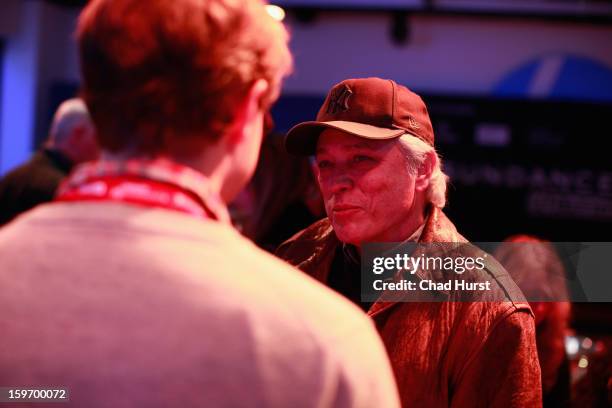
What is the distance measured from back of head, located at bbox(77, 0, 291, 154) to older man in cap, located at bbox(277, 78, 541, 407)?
3.03ft

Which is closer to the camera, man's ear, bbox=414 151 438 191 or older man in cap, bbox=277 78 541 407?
older man in cap, bbox=277 78 541 407

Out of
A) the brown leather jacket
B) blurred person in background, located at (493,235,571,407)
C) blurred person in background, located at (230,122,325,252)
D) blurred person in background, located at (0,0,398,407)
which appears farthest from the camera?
blurred person in background, located at (230,122,325,252)

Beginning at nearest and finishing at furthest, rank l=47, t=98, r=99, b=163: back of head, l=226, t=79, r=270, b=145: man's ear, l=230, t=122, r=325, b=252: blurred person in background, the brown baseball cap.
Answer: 1. l=226, t=79, r=270, b=145: man's ear
2. the brown baseball cap
3. l=230, t=122, r=325, b=252: blurred person in background
4. l=47, t=98, r=99, b=163: back of head

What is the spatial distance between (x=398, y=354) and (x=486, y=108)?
514cm

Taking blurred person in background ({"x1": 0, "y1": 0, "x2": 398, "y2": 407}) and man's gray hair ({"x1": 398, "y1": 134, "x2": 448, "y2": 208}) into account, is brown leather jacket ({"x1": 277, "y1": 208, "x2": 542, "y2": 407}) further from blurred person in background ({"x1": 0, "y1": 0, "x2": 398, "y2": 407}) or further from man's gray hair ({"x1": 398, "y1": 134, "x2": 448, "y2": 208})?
blurred person in background ({"x1": 0, "y1": 0, "x2": 398, "y2": 407})

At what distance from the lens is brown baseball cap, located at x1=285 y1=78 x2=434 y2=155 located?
182 cm

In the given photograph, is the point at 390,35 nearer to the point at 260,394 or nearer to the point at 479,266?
the point at 479,266

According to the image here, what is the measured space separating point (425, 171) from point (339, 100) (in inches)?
10.5

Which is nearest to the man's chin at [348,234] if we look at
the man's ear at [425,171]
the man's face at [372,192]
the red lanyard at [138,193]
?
the man's face at [372,192]

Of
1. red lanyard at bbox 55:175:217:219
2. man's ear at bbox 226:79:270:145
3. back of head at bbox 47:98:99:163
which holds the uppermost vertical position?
man's ear at bbox 226:79:270:145

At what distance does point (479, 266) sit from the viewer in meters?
1.74

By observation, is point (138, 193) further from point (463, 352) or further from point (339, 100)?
point (339, 100)

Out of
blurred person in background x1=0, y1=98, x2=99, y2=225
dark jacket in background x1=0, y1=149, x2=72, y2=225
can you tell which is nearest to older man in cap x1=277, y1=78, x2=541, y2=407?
blurred person in background x1=0, y1=98, x2=99, y2=225

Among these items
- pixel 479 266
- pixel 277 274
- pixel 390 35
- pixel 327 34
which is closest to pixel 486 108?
pixel 390 35
